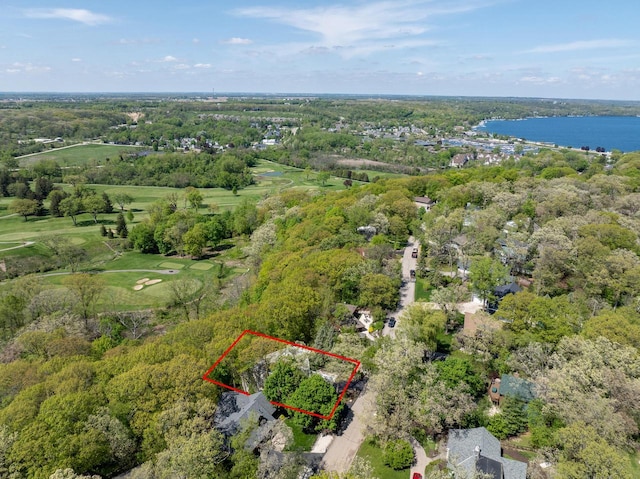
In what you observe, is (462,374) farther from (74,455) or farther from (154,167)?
(154,167)

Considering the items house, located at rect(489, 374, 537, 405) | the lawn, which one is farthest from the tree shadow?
house, located at rect(489, 374, 537, 405)

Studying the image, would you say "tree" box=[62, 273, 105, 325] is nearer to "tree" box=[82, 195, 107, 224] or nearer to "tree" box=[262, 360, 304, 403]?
"tree" box=[262, 360, 304, 403]

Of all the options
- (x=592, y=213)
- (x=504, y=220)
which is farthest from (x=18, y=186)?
(x=592, y=213)

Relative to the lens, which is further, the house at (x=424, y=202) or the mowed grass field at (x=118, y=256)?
the house at (x=424, y=202)

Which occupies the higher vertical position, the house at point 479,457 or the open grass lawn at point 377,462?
the house at point 479,457

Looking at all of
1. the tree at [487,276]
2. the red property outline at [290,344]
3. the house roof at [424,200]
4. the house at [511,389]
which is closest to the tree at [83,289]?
the red property outline at [290,344]

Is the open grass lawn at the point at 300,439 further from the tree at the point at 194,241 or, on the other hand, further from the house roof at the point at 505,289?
the tree at the point at 194,241
